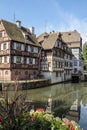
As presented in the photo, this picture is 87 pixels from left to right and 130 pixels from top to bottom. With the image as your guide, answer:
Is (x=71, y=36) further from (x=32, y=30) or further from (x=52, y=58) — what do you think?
(x=52, y=58)

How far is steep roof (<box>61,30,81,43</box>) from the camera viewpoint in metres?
61.9

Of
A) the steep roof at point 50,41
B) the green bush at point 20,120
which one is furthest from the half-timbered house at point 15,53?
the green bush at point 20,120

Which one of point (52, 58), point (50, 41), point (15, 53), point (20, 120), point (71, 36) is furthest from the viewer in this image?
point (71, 36)

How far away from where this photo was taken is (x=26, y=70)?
125 ft

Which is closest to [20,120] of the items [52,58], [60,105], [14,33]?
[60,105]

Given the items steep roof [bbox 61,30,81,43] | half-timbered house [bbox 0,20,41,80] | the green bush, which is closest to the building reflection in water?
the green bush

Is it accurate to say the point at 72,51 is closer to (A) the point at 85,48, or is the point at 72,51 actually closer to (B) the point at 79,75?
(B) the point at 79,75

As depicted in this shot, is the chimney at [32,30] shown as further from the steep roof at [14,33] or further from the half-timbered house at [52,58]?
the steep roof at [14,33]

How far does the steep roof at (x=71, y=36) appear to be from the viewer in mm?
61894

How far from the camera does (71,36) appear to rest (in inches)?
2500

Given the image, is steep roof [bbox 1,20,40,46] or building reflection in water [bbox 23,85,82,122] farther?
steep roof [bbox 1,20,40,46]

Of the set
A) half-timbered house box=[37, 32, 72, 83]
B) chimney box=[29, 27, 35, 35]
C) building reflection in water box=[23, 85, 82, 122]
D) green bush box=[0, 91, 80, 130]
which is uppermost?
chimney box=[29, 27, 35, 35]

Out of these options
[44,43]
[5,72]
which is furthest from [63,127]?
[44,43]

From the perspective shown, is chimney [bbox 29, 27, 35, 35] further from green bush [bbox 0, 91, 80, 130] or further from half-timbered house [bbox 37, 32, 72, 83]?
green bush [bbox 0, 91, 80, 130]
